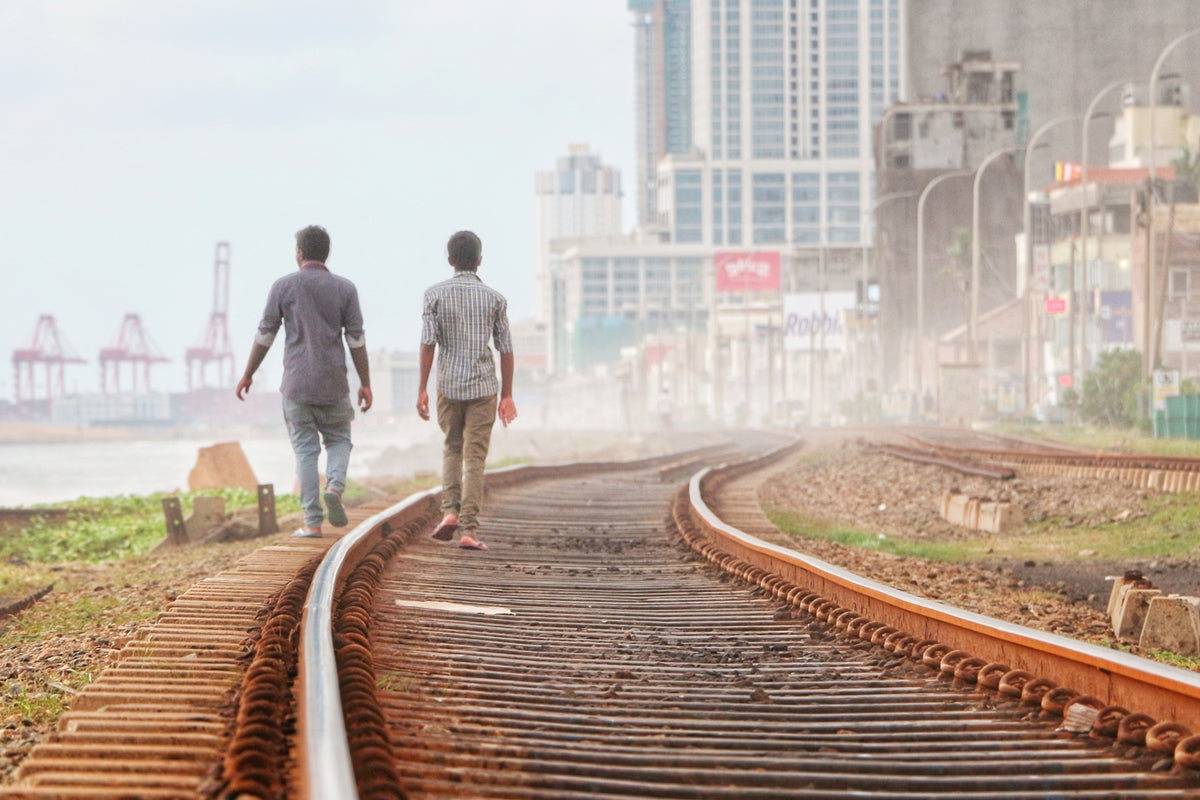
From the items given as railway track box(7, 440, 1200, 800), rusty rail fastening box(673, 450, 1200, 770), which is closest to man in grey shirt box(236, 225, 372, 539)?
railway track box(7, 440, 1200, 800)

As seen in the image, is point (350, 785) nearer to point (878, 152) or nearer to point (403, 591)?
point (403, 591)

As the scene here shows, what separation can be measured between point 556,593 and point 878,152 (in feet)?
403

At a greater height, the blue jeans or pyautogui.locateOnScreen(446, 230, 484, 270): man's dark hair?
pyautogui.locateOnScreen(446, 230, 484, 270): man's dark hair

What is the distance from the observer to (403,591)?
8.72m

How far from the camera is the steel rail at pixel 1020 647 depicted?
16.4ft

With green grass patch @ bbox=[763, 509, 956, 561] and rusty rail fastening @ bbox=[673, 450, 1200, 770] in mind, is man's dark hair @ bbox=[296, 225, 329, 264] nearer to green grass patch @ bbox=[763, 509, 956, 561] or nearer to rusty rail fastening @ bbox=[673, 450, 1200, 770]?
rusty rail fastening @ bbox=[673, 450, 1200, 770]

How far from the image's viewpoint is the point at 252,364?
35.5ft

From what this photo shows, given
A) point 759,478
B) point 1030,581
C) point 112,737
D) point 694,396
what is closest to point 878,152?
point 694,396

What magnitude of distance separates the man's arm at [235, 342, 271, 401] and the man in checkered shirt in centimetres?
100

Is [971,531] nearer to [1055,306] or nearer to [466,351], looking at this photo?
[466,351]

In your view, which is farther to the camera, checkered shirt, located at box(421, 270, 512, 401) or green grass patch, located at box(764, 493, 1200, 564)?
green grass patch, located at box(764, 493, 1200, 564)

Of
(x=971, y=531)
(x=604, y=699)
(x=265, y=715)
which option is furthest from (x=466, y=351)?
(x=971, y=531)

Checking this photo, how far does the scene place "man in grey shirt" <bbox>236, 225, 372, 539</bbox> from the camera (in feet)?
35.4

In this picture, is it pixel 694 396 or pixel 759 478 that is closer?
pixel 759 478
